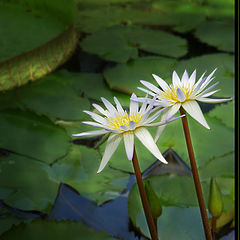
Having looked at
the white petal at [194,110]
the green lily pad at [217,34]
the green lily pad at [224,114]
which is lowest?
the green lily pad at [224,114]

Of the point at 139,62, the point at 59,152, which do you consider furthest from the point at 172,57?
the point at 59,152

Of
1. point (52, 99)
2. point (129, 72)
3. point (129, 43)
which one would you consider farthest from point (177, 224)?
point (129, 43)

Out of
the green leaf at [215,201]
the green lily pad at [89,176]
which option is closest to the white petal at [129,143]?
the green leaf at [215,201]

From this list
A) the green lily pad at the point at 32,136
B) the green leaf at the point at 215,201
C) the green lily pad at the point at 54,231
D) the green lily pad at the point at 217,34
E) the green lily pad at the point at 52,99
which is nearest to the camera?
the green leaf at the point at 215,201

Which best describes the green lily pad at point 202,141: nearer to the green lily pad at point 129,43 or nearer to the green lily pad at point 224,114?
the green lily pad at point 224,114

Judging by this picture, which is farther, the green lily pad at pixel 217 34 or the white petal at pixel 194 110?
the green lily pad at pixel 217 34

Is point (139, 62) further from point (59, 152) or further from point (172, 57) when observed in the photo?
point (59, 152)

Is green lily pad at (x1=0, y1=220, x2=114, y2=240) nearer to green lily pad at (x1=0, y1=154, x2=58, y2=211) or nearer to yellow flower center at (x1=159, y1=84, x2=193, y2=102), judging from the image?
green lily pad at (x1=0, y1=154, x2=58, y2=211)
